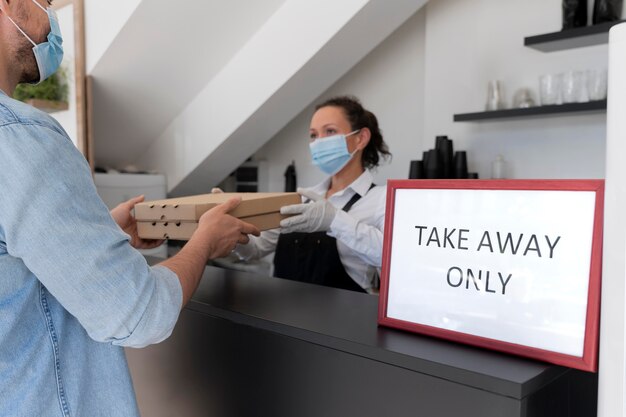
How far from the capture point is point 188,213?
1167 millimetres

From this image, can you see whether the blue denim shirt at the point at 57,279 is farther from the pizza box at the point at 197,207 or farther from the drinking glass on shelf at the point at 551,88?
the drinking glass on shelf at the point at 551,88

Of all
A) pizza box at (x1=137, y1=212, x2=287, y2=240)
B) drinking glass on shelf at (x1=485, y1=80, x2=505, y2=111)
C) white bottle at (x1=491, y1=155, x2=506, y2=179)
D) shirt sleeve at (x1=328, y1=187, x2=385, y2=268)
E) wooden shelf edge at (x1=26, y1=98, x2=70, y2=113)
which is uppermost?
drinking glass on shelf at (x1=485, y1=80, x2=505, y2=111)

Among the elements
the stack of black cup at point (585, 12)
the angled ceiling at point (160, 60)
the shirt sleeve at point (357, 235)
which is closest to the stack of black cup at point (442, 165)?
the stack of black cup at point (585, 12)

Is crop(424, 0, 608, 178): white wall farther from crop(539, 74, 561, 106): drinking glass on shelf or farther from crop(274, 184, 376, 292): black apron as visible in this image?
crop(274, 184, 376, 292): black apron

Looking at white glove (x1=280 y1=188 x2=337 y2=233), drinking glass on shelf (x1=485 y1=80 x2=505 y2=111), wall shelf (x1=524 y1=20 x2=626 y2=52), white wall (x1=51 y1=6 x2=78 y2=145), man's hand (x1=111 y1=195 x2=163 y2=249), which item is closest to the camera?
man's hand (x1=111 y1=195 x2=163 y2=249)

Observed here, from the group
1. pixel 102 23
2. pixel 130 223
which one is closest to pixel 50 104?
pixel 102 23

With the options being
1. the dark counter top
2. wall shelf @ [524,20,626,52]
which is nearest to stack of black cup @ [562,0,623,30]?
wall shelf @ [524,20,626,52]

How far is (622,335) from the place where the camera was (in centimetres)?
60

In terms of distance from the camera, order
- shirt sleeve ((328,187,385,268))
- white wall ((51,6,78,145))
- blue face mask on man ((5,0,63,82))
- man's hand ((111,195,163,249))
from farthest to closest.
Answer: white wall ((51,6,78,145))
shirt sleeve ((328,187,385,268))
man's hand ((111,195,163,249))
blue face mask on man ((5,0,63,82))

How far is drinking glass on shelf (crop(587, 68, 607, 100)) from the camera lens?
8.68 feet

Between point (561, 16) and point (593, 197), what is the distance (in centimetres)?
261

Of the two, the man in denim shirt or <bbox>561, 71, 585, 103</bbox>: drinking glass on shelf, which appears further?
<bbox>561, 71, 585, 103</bbox>: drinking glass on shelf

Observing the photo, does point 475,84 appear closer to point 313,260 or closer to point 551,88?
point 551,88

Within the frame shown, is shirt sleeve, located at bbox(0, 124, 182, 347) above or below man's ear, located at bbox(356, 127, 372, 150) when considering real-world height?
below
